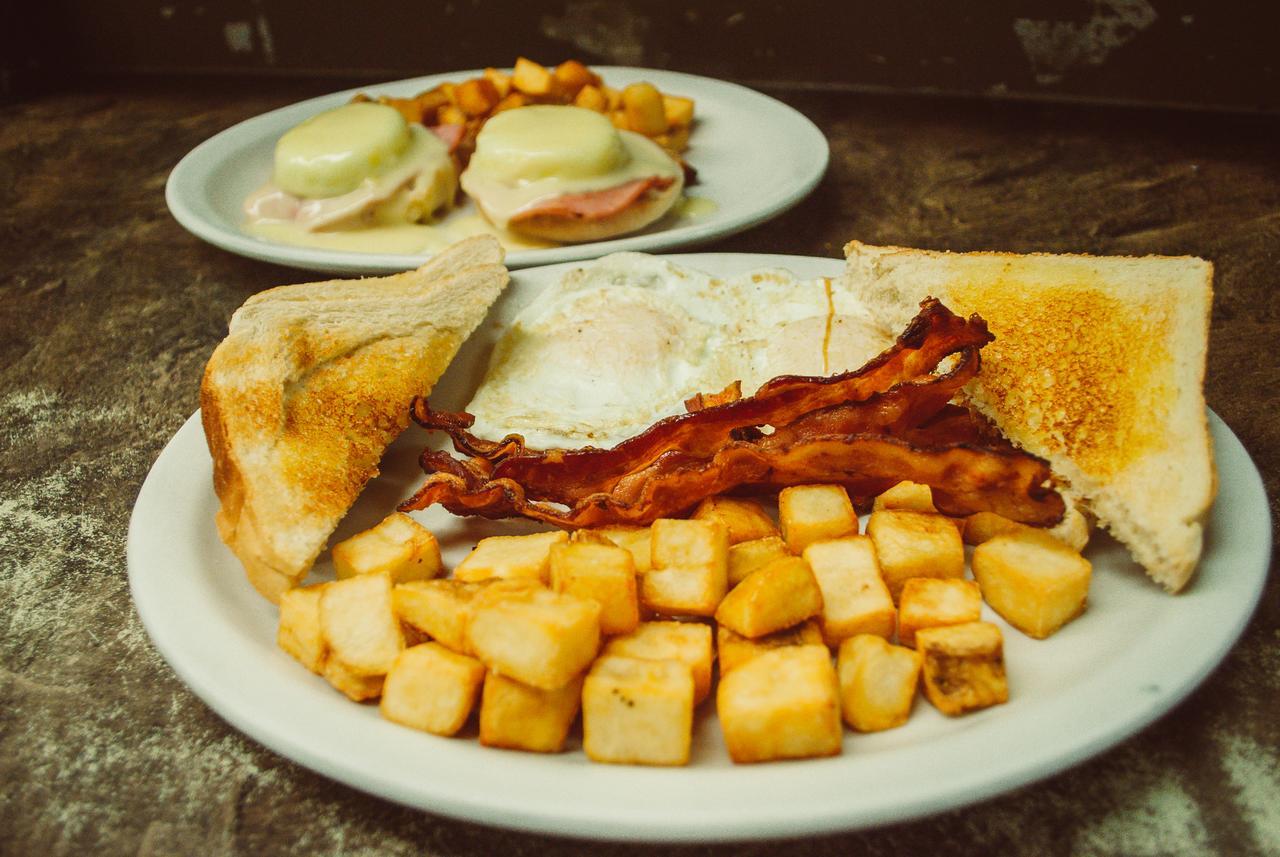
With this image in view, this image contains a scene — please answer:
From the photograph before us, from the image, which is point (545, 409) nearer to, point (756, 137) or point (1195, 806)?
point (1195, 806)

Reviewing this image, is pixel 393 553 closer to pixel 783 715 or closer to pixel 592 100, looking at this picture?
pixel 783 715

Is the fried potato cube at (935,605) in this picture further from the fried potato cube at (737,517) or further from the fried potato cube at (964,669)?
the fried potato cube at (737,517)

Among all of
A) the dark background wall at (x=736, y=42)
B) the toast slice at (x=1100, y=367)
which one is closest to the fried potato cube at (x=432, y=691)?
the toast slice at (x=1100, y=367)

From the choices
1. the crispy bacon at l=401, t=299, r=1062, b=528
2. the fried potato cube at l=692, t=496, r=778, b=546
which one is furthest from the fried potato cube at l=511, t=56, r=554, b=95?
the fried potato cube at l=692, t=496, r=778, b=546

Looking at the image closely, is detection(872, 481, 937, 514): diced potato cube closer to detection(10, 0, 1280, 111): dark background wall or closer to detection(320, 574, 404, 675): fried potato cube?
detection(320, 574, 404, 675): fried potato cube

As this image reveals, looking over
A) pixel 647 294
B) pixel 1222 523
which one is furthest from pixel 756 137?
pixel 1222 523
